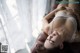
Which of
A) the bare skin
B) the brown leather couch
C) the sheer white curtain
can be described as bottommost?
the brown leather couch

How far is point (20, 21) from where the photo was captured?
111 cm

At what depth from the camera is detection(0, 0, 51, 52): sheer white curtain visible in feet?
3.32

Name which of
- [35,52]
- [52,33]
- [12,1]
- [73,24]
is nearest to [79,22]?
[73,24]

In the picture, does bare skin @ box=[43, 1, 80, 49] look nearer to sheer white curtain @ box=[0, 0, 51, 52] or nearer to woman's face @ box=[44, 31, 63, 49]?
woman's face @ box=[44, 31, 63, 49]

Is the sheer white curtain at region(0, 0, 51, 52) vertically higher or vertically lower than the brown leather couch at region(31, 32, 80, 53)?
higher

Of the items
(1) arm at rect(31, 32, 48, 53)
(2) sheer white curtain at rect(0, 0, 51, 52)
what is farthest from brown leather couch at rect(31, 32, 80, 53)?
(2) sheer white curtain at rect(0, 0, 51, 52)

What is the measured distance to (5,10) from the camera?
3.27 feet

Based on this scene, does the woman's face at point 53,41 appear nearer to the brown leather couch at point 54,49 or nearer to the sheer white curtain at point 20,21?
the brown leather couch at point 54,49

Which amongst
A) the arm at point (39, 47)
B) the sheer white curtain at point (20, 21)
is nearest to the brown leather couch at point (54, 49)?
the arm at point (39, 47)

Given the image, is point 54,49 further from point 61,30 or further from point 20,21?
point 20,21

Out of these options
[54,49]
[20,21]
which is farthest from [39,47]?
[20,21]

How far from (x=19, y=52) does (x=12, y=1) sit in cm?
40

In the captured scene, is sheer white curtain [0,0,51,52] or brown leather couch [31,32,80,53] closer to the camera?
brown leather couch [31,32,80,53]

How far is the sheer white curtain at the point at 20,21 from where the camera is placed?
101 centimetres
